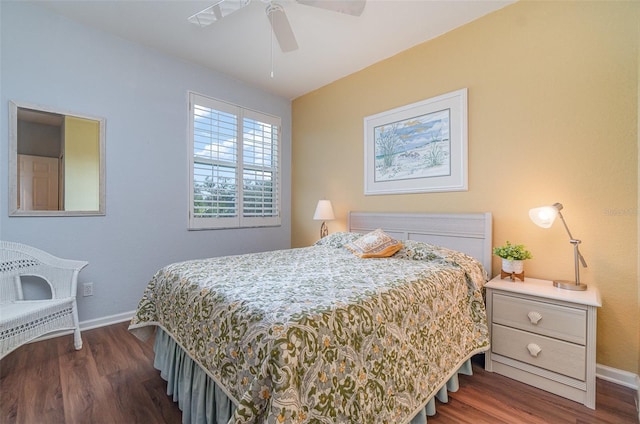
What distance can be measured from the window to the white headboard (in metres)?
1.54

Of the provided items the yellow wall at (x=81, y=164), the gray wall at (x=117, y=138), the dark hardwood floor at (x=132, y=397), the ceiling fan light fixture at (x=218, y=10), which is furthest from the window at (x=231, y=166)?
the dark hardwood floor at (x=132, y=397)

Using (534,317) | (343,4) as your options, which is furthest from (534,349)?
(343,4)

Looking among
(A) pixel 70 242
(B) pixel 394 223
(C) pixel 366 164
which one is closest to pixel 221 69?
(C) pixel 366 164

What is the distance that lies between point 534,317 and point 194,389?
1.99m

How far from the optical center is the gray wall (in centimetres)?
229

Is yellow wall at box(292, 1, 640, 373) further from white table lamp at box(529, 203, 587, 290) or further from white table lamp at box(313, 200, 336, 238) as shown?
white table lamp at box(313, 200, 336, 238)

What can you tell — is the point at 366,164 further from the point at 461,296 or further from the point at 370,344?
the point at 370,344

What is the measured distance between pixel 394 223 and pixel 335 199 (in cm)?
96

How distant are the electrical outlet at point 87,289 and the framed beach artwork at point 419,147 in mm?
2869

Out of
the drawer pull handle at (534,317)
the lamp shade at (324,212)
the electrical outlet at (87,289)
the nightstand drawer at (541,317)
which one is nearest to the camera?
the nightstand drawer at (541,317)

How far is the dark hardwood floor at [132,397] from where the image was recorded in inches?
58.7

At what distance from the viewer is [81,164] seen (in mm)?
2549

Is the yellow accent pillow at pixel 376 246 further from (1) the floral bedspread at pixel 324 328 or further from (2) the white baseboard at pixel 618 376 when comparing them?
(2) the white baseboard at pixel 618 376

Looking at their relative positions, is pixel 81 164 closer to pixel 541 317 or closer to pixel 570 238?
pixel 541 317
